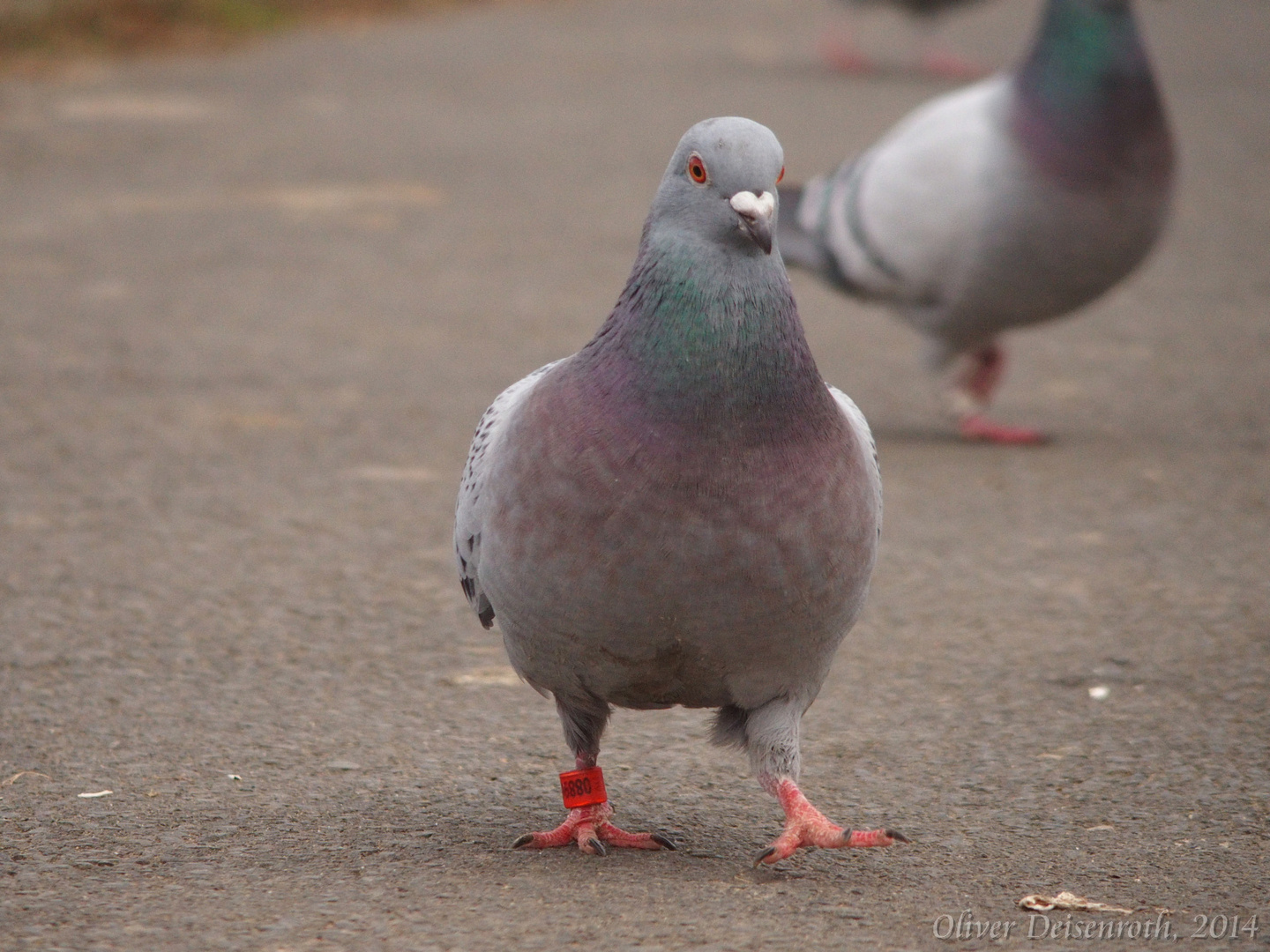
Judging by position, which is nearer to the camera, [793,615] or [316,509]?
[793,615]

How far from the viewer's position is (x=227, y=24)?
15.1 meters

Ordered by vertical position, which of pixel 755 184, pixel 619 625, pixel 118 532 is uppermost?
pixel 755 184

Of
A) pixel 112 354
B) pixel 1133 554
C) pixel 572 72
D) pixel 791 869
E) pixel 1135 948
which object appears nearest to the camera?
pixel 1135 948

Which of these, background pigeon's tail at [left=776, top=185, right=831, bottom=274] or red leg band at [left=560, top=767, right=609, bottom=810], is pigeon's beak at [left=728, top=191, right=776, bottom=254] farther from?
background pigeon's tail at [left=776, top=185, right=831, bottom=274]

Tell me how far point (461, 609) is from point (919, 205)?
234cm

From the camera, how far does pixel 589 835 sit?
10.2 ft

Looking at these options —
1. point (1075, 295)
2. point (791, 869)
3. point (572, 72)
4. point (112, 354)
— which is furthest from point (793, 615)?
point (572, 72)

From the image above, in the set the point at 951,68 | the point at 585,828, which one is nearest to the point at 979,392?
the point at 585,828

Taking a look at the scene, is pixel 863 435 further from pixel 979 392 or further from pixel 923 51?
pixel 923 51

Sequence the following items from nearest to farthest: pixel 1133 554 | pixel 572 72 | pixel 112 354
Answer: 1. pixel 1133 554
2. pixel 112 354
3. pixel 572 72

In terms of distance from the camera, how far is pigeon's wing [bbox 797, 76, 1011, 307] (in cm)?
580

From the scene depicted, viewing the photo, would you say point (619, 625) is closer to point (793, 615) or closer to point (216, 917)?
point (793, 615)

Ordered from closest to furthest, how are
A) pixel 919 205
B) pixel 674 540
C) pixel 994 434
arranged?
pixel 674 540 < pixel 919 205 < pixel 994 434

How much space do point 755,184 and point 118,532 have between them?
2.86 meters
